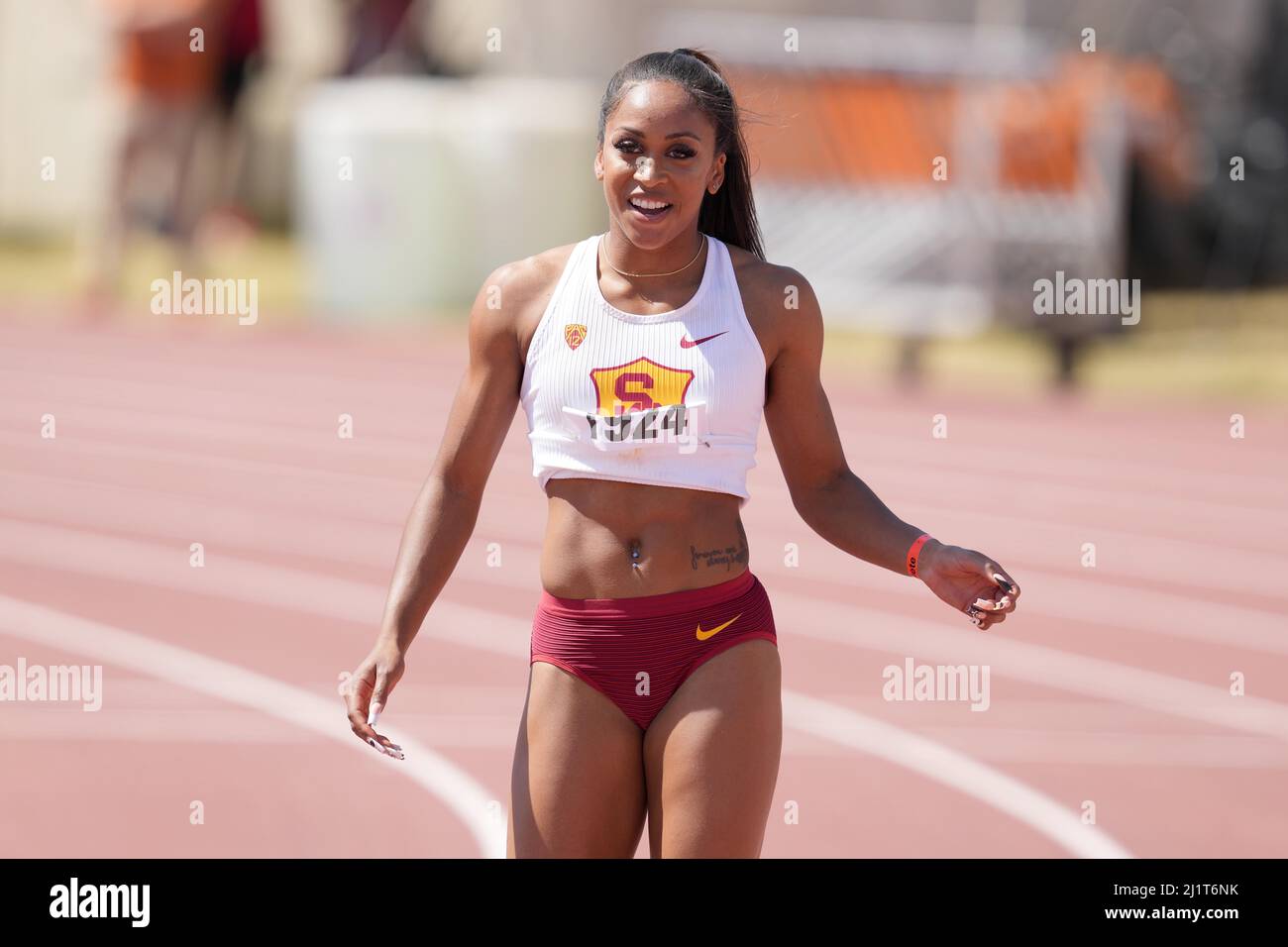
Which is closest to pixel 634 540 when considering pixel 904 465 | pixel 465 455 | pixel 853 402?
pixel 465 455

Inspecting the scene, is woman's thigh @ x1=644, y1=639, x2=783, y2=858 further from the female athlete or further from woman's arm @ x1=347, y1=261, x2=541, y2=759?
woman's arm @ x1=347, y1=261, x2=541, y2=759

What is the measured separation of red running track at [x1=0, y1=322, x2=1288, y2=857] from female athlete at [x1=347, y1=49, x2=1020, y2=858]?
94.2 inches

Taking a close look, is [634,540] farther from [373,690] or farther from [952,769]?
[952,769]

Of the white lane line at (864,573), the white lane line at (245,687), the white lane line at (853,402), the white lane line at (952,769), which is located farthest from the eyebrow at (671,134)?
the white lane line at (853,402)

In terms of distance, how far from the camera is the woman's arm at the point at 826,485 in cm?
366

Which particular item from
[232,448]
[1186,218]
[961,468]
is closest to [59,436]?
[232,448]

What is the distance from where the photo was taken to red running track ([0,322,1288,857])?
6.26m

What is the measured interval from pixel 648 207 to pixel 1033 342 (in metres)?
16.1

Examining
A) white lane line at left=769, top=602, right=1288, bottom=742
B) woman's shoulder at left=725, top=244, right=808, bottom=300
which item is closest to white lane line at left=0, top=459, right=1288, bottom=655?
white lane line at left=769, top=602, right=1288, bottom=742

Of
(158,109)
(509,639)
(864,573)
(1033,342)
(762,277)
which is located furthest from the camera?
(158,109)

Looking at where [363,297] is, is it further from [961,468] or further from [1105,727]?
[1105,727]

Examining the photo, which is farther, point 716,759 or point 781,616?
point 781,616

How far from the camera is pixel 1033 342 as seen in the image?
1920 cm

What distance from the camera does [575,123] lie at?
20.8 meters
